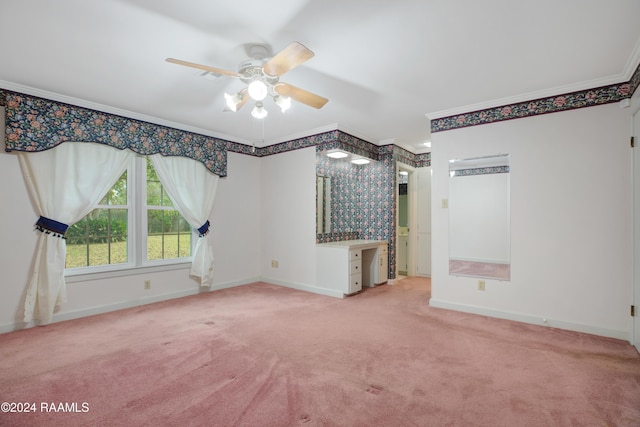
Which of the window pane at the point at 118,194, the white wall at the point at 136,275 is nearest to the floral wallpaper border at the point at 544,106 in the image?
the white wall at the point at 136,275

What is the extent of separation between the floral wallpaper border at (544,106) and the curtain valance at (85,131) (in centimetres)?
332

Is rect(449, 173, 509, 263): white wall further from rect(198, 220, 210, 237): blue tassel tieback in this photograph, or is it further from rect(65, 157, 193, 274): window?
rect(65, 157, 193, 274): window

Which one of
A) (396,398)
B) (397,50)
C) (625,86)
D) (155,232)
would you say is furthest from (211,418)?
(625,86)

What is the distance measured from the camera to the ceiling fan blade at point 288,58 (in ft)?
6.12

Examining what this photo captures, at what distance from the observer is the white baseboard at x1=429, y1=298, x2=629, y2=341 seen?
2862 millimetres

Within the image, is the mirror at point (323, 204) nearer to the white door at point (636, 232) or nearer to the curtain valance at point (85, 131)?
the curtain valance at point (85, 131)

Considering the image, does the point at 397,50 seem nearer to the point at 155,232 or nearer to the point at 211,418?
the point at 211,418

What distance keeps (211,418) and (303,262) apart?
125 inches

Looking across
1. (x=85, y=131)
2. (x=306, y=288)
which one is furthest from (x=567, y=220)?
(x=85, y=131)

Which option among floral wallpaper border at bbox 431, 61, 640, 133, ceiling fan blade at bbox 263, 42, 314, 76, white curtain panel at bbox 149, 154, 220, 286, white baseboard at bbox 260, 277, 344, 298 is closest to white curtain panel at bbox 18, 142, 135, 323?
white curtain panel at bbox 149, 154, 220, 286

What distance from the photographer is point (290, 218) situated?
5.01 metres

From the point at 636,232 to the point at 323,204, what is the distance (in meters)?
3.53

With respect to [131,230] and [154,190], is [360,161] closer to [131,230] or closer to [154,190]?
[154,190]

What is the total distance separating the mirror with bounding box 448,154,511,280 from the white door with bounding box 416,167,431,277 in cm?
202
